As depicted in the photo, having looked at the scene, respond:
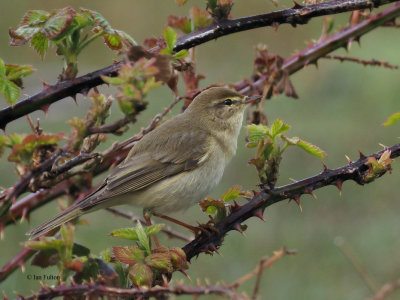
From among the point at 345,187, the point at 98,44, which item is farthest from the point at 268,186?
the point at 98,44

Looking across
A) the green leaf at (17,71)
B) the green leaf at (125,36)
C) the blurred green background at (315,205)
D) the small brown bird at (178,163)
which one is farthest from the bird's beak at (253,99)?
the green leaf at (17,71)

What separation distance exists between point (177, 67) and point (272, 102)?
6328 mm

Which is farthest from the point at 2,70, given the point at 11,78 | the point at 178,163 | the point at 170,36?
the point at 178,163

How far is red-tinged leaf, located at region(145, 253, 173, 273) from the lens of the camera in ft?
7.55

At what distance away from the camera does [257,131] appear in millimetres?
2484

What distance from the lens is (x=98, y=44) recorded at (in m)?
12.9

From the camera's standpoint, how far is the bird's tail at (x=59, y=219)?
10.8 feet

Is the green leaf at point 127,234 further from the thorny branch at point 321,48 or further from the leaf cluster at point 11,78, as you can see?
the thorny branch at point 321,48

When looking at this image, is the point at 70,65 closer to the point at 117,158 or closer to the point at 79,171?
the point at 79,171

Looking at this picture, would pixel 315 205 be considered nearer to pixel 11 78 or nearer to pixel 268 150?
pixel 268 150

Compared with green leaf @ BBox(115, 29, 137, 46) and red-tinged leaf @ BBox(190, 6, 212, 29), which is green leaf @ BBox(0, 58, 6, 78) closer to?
green leaf @ BBox(115, 29, 137, 46)

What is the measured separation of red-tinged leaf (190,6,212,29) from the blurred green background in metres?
0.96

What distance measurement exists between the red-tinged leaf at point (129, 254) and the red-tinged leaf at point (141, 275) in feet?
0.08

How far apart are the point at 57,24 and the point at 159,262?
0.87m
